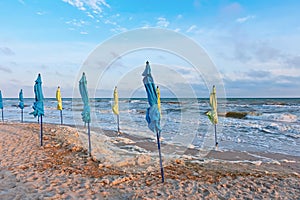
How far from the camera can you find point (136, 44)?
433 inches

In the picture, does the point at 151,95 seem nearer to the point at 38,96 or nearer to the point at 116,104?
the point at 38,96

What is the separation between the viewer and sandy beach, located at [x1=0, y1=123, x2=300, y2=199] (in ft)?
17.2

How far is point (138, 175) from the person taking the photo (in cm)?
654

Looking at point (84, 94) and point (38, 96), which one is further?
point (38, 96)

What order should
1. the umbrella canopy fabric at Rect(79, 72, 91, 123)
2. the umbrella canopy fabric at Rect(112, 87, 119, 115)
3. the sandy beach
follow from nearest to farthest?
the sandy beach < the umbrella canopy fabric at Rect(79, 72, 91, 123) < the umbrella canopy fabric at Rect(112, 87, 119, 115)

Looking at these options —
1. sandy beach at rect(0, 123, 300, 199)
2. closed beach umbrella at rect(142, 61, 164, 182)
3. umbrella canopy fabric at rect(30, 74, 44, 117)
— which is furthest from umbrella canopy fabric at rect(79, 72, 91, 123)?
closed beach umbrella at rect(142, 61, 164, 182)

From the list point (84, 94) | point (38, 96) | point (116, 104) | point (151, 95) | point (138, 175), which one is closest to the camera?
point (151, 95)

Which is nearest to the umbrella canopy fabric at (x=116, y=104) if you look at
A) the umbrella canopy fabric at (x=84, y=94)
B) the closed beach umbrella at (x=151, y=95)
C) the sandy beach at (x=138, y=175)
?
the sandy beach at (x=138, y=175)

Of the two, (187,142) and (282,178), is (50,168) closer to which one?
(282,178)

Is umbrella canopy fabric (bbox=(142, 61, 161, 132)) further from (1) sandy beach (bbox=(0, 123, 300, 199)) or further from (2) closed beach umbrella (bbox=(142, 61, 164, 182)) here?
(1) sandy beach (bbox=(0, 123, 300, 199))

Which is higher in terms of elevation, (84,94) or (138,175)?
(84,94)

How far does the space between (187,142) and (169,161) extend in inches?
174

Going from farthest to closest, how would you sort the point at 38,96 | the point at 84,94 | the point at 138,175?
the point at 38,96, the point at 84,94, the point at 138,175

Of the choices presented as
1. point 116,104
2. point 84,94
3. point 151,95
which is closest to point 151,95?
point 151,95
